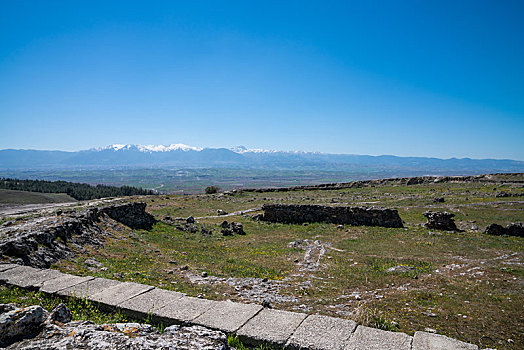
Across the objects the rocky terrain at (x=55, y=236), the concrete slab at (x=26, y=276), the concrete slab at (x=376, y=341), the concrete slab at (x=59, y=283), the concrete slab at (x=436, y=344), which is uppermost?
the concrete slab at (x=436, y=344)

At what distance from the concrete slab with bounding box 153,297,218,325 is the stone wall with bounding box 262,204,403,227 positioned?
23218 mm

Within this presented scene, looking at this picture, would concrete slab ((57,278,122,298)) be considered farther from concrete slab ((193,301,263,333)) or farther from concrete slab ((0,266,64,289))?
concrete slab ((193,301,263,333))

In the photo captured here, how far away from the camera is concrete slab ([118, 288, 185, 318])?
224 inches

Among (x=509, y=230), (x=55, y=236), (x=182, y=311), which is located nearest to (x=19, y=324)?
(x=182, y=311)

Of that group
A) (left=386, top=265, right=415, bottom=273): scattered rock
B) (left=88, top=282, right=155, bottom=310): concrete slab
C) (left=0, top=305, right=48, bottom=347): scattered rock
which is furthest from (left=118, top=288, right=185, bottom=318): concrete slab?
(left=386, top=265, right=415, bottom=273): scattered rock

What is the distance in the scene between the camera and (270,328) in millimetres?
5043

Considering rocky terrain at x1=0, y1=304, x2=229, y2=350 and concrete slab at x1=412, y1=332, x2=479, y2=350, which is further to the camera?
concrete slab at x1=412, y1=332, x2=479, y2=350

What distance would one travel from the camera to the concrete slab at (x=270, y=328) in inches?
188

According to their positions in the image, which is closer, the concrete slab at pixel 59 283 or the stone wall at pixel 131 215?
the concrete slab at pixel 59 283

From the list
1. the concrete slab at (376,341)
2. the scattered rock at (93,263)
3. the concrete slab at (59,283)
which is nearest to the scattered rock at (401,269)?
the concrete slab at (376,341)

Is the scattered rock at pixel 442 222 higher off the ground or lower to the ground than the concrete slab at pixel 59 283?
lower

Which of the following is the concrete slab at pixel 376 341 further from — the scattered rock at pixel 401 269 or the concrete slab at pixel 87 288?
the scattered rock at pixel 401 269

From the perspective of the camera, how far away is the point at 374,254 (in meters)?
17.0

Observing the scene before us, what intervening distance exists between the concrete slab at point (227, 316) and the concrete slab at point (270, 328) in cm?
14
